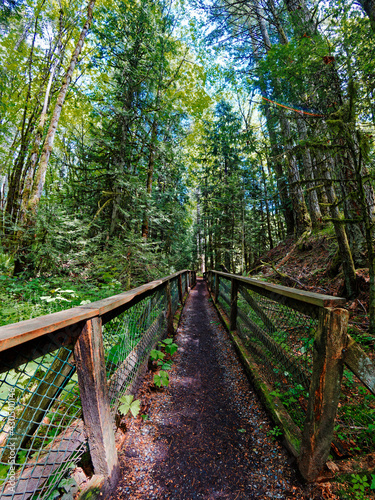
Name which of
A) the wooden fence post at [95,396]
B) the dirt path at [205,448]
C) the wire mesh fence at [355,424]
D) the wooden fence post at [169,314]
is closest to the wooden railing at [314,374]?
the dirt path at [205,448]

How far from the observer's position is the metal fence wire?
1796 millimetres

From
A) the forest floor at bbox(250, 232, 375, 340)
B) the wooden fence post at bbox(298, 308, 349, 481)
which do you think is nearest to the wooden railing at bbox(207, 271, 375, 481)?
the wooden fence post at bbox(298, 308, 349, 481)

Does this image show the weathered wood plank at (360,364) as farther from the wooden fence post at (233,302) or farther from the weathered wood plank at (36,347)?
the wooden fence post at (233,302)

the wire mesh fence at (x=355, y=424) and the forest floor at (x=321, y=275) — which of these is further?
the forest floor at (x=321, y=275)

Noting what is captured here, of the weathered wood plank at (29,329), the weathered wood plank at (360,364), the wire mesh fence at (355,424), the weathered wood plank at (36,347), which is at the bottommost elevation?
the wire mesh fence at (355,424)

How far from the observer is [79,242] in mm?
5156

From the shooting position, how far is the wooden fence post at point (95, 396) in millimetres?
1153

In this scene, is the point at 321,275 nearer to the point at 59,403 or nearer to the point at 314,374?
the point at 314,374

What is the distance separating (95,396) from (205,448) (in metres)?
1.27

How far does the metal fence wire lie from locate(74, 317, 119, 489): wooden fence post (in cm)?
153

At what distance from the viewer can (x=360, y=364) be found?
3.86ft

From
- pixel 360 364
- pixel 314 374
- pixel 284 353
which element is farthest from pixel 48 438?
pixel 284 353

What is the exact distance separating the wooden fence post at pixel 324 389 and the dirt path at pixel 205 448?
0.23 meters

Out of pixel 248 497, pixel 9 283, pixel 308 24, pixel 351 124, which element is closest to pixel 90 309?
pixel 248 497
